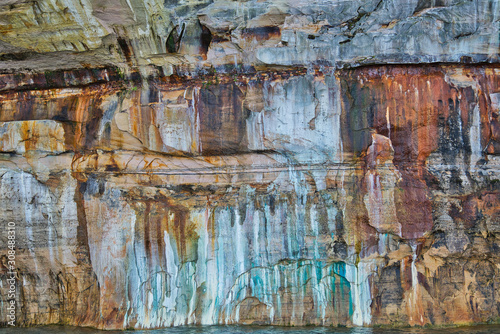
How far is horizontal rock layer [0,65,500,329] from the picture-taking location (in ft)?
15.9

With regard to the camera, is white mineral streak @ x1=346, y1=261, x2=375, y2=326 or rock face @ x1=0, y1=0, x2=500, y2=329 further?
white mineral streak @ x1=346, y1=261, x2=375, y2=326

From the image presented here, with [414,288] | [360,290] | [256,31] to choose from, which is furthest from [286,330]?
[256,31]

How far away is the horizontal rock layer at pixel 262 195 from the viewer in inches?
191

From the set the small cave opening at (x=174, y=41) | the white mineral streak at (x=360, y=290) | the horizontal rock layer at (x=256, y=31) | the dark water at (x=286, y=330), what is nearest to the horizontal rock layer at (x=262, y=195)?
the white mineral streak at (x=360, y=290)

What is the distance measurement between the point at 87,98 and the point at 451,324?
5.75 meters

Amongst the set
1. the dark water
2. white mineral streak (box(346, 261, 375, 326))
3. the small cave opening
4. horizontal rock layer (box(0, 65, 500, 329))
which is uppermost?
the small cave opening

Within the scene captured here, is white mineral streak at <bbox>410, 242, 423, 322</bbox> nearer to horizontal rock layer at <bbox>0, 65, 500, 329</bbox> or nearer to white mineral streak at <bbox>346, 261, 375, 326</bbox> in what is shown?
horizontal rock layer at <bbox>0, 65, 500, 329</bbox>

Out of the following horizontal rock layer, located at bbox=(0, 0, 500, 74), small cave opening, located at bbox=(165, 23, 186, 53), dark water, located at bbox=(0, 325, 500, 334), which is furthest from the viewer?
small cave opening, located at bbox=(165, 23, 186, 53)

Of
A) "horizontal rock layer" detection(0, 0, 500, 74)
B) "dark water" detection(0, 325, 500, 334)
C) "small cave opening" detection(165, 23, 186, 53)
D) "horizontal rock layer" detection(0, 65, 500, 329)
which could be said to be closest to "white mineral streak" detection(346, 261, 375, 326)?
"horizontal rock layer" detection(0, 65, 500, 329)

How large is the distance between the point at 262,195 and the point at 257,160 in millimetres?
476

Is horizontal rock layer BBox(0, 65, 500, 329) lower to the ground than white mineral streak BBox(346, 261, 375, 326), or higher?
higher

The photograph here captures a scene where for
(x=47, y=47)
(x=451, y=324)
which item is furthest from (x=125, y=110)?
(x=451, y=324)

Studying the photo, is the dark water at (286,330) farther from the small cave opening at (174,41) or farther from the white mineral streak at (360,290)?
the small cave opening at (174,41)

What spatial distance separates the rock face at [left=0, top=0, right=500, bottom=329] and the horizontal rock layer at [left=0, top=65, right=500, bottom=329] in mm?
19
